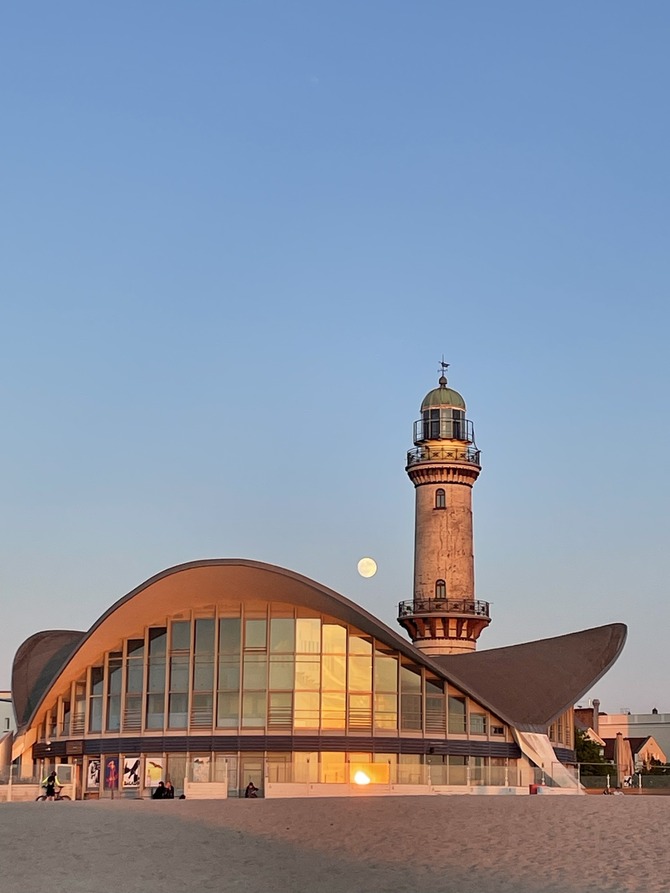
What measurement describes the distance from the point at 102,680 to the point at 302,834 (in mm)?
23388

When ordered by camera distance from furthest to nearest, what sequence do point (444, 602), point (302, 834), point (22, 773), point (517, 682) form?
point (444, 602) → point (517, 682) → point (22, 773) → point (302, 834)

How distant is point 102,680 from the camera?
156ft

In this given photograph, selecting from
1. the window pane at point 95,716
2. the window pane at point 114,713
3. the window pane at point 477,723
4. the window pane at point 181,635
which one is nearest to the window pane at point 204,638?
the window pane at point 181,635

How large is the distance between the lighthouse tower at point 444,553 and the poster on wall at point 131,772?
24153 mm

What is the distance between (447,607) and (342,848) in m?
43.5

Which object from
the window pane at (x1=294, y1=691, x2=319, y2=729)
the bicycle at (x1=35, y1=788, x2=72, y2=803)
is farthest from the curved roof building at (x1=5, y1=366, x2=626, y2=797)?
the bicycle at (x1=35, y1=788, x2=72, y2=803)

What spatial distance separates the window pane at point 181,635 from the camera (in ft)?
153

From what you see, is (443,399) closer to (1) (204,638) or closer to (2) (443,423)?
(2) (443,423)

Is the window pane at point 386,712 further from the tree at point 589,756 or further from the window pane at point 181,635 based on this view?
the tree at point 589,756

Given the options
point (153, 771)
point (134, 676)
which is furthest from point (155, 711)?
point (153, 771)

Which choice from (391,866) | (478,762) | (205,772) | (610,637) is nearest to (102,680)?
(205,772)

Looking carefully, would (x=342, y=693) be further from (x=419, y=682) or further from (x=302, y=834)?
(x=302, y=834)

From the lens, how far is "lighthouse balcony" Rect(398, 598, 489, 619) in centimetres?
6712

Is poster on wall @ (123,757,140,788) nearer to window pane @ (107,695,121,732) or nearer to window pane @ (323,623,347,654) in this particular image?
window pane @ (107,695,121,732)
